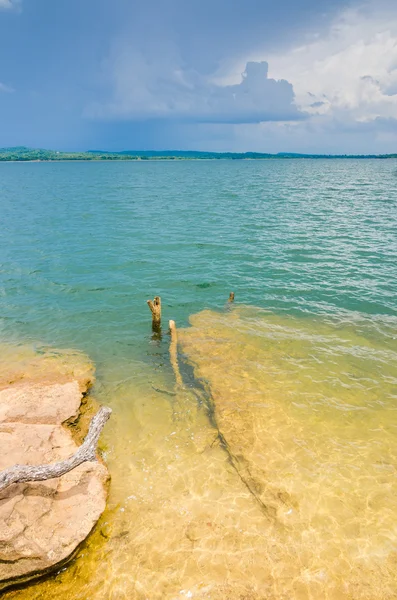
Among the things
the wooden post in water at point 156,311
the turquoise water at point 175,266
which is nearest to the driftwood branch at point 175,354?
the wooden post in water at point 156,311

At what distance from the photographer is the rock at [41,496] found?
318 inches

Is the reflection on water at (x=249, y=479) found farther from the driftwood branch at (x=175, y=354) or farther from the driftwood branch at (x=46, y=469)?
the driftwood branch at (x=46, y=469)

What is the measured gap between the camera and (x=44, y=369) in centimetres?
1645

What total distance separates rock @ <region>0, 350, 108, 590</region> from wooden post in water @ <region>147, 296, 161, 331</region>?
267 inches

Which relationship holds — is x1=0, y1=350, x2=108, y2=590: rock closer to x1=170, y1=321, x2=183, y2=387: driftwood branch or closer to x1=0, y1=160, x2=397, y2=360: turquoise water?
x1=170, y1=321, x2=183, y2=387: driftwood branch

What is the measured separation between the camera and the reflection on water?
8.29 m

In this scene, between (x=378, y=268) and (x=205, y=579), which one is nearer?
(x=205, y=579)

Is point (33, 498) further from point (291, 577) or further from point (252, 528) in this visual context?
point (291, 577)

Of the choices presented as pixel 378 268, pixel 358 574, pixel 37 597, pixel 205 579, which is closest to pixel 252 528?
pixel 205 579

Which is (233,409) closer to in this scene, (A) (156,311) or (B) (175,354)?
(B) (175,354)

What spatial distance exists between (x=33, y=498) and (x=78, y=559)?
77.8 inches

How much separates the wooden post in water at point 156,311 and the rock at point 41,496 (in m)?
6.79

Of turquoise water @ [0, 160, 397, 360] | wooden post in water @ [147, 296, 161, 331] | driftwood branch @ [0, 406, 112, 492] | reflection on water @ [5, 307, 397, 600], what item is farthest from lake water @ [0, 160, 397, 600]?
driftwood branch @ [0, 406, 112, 492]

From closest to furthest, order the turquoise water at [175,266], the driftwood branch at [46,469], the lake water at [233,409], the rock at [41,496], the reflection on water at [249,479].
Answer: the rock at [41,496] < the reflection on water at [249,479] < the lake water at [233,409] < the driftwood branch at [46,469] < the turquoise water at [175,266]
